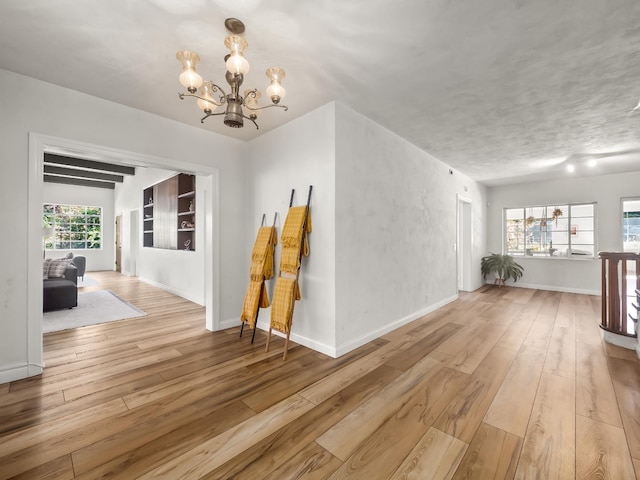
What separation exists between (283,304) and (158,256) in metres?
5.27

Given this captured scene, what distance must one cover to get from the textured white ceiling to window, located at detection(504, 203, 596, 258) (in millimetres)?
3646

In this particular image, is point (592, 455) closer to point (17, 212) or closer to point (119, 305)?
point (17, 212)

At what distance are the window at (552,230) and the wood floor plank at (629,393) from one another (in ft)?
14.6

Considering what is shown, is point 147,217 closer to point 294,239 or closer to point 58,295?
point 58,295

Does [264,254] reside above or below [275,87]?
below

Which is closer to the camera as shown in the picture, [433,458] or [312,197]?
[433,458]

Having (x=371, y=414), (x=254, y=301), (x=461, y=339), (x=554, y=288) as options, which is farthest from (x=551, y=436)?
(x=554, y=288)

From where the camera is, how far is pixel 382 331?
343cm

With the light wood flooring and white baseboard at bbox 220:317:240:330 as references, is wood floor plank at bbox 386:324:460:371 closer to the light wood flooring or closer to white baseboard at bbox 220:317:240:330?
the light wood flooring

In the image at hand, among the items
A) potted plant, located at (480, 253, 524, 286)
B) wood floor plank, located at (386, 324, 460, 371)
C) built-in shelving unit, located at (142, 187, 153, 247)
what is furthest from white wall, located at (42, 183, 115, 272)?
potted plant, located at (480, 253, 524, 286)

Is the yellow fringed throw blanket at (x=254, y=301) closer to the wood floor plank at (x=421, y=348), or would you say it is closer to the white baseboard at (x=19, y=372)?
the wood floor plank at (x=421, y=348)

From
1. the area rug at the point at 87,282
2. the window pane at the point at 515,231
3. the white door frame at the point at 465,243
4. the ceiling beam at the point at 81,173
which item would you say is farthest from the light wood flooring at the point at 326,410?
the ceiling beam at the point at 81,173

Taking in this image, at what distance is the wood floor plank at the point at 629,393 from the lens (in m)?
1.70

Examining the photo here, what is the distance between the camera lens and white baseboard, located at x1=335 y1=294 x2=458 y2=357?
2.91m
